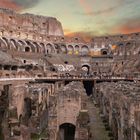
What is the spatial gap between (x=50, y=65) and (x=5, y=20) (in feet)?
75.6

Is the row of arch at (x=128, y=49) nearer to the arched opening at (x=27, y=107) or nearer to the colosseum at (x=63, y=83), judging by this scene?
the colosseum at (x=63, y=83)

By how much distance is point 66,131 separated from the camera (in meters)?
14.1

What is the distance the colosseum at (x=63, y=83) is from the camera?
13.1m

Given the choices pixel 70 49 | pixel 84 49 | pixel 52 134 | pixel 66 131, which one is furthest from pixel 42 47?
pixel 52 134

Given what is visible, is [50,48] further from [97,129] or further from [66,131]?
[66,131]

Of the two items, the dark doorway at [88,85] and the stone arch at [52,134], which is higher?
the dark doorway at [88,85]

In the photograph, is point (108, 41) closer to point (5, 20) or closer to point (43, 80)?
point (5, 20)

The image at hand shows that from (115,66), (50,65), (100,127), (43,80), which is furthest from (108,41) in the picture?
(100,127)

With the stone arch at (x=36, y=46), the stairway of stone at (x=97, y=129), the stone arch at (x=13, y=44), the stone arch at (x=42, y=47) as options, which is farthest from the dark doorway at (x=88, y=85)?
the stone arch at (x=42, y=47)

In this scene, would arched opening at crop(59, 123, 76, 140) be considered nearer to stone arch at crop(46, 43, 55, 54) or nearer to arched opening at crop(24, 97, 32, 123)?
arched opening at crop(24, 97, 32, 123)

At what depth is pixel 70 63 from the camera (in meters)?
64.4

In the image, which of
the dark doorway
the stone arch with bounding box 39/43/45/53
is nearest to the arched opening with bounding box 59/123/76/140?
the dark doorway

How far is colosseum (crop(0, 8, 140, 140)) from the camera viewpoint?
13098 millimetres

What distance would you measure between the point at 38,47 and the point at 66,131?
58.4 meters
